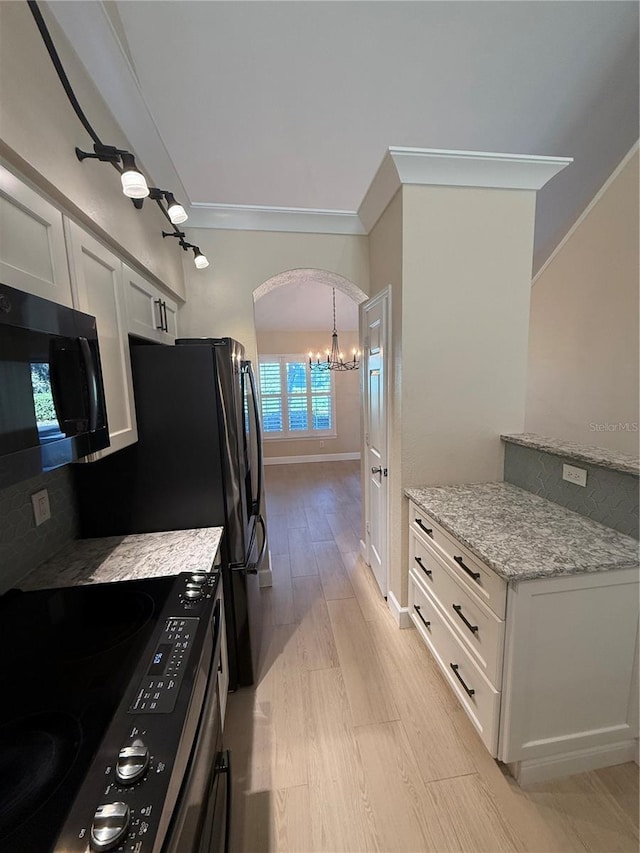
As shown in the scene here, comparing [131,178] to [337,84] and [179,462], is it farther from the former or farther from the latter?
[337,84]

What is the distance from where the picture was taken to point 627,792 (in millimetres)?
1339

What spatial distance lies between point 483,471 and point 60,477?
7.35 feet

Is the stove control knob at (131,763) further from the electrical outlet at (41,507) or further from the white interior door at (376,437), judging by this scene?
the white interior door at (376,437)

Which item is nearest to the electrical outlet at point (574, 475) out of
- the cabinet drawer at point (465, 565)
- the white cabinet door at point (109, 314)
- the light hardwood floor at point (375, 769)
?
the cabinet drawer at point (465, 565)

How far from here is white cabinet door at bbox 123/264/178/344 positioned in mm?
1498

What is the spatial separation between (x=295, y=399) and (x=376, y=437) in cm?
412

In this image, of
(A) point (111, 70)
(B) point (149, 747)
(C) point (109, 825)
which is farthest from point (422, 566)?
(A) point (111, 70)

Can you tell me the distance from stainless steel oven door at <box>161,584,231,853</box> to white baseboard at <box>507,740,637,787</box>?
1.14m

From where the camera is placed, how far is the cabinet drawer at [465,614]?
51.6 inches

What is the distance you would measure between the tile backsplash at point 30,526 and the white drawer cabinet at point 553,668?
1676mm

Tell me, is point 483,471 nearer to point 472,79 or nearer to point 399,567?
point 399,567

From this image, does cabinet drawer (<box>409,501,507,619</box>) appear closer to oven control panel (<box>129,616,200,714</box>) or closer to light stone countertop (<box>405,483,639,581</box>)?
light stone countertop (<box>405,483,639,581</box>)

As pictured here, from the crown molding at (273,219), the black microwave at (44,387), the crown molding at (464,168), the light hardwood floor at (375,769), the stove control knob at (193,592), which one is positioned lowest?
the light hardwood floor at (375,769)

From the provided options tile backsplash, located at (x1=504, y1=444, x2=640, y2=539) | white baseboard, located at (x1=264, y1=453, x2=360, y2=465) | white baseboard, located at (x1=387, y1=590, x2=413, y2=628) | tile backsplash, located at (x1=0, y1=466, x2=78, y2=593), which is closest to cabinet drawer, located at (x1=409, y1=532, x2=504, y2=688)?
white baseboard, located at (x1=387, y1=590, x2=413, y2=628)
